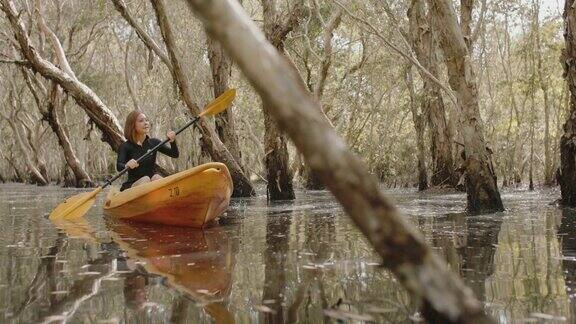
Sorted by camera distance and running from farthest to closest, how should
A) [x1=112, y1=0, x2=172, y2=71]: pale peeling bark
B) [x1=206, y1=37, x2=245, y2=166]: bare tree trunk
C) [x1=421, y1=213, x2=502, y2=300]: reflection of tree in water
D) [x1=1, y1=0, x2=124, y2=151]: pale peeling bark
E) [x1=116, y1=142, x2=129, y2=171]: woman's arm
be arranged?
[x1=206, y1=37, x2=245, y2=166]: bare tree trunk, [x1=1, y1=0, x2=124, y2=151]: pale peeling bark, [x1=112, y1=0, x2=172, y2=71]: pale peeling bark, [x1=116, y1=142, x2=129, y2=171]: woman's arm, [x1=421, y1=213, x2=502, y2=300]: reflection of tree in water

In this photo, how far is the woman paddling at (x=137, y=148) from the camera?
858 centimetres

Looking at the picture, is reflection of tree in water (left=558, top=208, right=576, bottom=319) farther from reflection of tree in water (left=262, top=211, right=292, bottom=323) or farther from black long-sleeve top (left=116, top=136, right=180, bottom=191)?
black long-sleeve top (left=116, top=136, right=180, bottom=191)

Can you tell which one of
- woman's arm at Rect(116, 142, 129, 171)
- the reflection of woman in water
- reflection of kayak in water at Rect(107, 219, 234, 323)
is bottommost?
the reflection of woman in water

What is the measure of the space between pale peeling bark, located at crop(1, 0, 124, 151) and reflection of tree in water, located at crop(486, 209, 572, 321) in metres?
9.86

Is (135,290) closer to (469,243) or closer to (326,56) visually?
(469,243)

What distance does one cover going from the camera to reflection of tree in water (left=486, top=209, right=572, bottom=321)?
2.94 meters

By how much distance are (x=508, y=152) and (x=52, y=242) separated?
668 inches

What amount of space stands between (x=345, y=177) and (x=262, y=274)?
231cm

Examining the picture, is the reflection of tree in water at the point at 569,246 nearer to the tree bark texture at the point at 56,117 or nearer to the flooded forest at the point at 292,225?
the flooded forest at the point at 292,225

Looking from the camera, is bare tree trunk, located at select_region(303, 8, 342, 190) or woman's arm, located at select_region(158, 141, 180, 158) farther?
bare tree trunk, located at select_region(303, 8, 342, 190)

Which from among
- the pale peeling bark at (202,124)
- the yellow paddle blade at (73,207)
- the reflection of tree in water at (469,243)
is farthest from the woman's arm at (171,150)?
the reflection of tree in water at (469,243)

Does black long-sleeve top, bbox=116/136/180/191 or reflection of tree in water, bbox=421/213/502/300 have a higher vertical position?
black long-sleeve top, bbox=116/136/180/191

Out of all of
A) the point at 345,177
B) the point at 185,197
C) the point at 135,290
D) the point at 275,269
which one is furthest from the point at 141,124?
the point at 345,177

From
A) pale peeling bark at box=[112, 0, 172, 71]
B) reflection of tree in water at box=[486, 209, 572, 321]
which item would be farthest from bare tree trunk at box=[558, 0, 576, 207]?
pale peeling bark at box=[112, 0, 172, 71]
